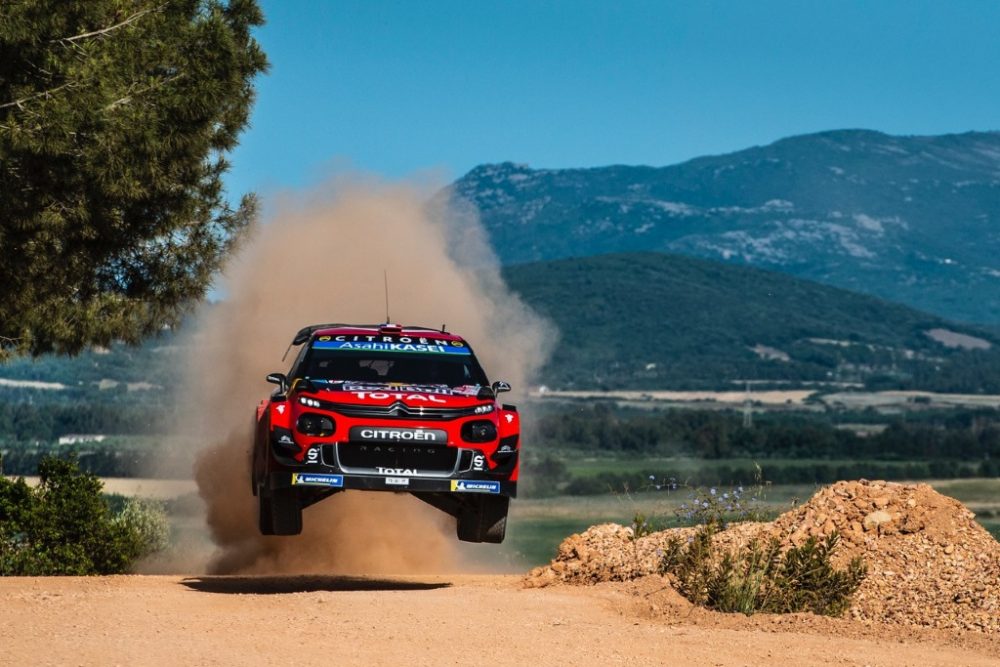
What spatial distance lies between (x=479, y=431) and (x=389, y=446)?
2.74 ft

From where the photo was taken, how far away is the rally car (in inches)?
560

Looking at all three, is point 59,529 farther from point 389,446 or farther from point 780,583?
point 780,583

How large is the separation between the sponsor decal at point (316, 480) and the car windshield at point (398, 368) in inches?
53.1

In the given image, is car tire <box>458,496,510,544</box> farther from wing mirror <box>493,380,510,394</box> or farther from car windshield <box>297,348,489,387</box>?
car windshield <box>297,348,489,387</box>

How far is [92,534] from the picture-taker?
19.6 meters

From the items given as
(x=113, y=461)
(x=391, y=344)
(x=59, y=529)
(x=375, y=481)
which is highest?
(x=391, y=344)

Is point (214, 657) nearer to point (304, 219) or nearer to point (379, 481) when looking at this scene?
point (379, 481)

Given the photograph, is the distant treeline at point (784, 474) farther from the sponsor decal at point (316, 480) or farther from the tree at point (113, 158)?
the sponsor decal at point (316, 480)

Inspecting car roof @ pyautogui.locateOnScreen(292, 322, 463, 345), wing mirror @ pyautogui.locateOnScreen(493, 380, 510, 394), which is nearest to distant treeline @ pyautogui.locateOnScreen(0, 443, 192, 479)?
car roof @ pyautogui.locateOnScreen(292, 322, 463, 345)

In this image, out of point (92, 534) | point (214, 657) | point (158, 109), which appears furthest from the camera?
point (92, 534)

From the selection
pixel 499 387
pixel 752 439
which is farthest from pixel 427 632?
pixel 752 439

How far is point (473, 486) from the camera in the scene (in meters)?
14.4

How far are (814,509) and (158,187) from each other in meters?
8.39

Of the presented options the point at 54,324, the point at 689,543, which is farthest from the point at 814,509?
the point at 54,324
